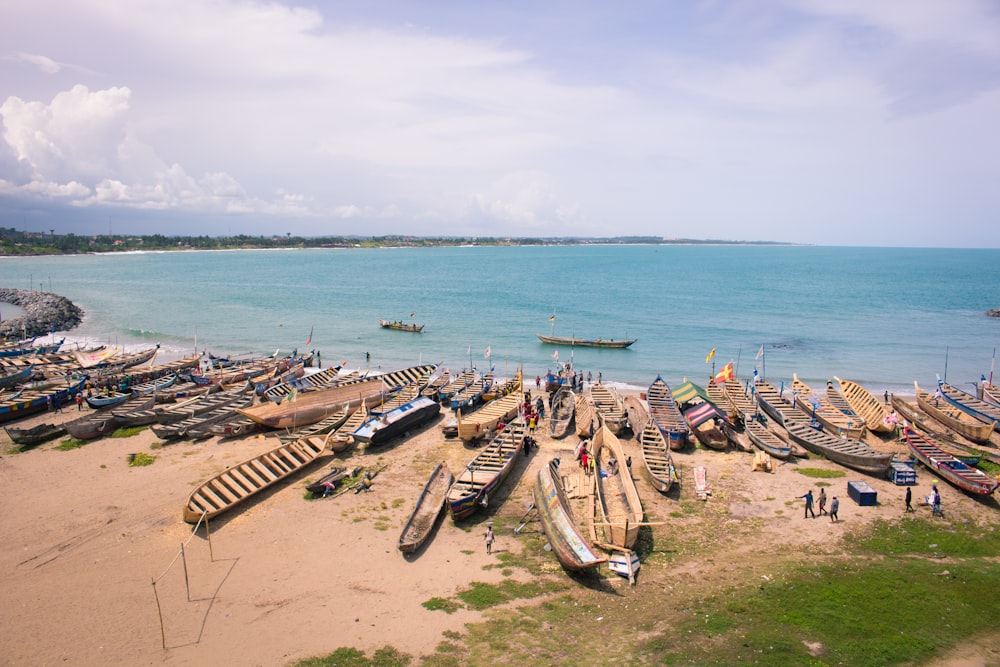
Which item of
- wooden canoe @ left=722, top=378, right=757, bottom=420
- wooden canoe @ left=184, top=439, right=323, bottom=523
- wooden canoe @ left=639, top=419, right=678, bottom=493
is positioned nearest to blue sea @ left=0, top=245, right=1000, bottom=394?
wooden canoe @ left=722, top=378, right=757, bottom=420

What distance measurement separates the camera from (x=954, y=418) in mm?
27250

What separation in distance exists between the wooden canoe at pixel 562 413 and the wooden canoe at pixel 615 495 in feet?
9.78

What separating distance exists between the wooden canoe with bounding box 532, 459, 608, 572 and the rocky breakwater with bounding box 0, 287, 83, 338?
5556cm

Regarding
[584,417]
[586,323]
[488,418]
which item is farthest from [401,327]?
[584,417]

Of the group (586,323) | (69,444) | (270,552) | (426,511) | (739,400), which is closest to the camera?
(270,552)

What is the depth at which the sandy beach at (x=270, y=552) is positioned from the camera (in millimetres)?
12688

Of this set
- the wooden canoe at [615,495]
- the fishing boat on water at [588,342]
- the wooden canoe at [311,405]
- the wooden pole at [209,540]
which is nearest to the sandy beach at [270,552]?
the wooden pole at [209,540]

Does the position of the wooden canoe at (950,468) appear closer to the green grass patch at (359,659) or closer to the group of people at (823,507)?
the group of people at (823,507)

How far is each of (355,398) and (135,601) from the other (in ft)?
53.2

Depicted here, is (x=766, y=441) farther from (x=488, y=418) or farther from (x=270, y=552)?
(x=270, y=552)

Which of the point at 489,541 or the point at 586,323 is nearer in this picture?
the point at 489,541

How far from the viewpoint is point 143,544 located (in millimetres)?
16547

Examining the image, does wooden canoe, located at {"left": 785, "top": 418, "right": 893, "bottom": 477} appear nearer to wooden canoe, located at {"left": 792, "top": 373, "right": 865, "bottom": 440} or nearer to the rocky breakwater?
wooden canoe, located at {"left": 792, "top": 373, "right": 865, "bottom": 440}

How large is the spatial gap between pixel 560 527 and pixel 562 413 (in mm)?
12013
